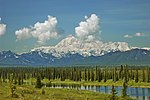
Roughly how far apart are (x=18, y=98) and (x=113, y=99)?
84.4ft

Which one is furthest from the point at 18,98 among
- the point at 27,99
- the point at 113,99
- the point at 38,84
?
the point at 38,84

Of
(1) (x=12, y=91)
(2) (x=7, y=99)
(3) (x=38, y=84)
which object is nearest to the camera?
(2) (x=7, y=99)

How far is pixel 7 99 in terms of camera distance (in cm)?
5869

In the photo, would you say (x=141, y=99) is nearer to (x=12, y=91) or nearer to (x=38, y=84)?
(x=38, y=84)

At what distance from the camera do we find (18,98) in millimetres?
61500

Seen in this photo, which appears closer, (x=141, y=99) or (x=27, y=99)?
(x=27, y=99)

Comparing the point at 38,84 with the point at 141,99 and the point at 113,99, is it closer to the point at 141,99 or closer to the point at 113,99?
the point at 141,99

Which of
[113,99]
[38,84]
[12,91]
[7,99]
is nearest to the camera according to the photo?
[7,99]

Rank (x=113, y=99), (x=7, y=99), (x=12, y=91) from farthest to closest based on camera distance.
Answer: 1. (x=113, y=99)
2. (x=12, y=91)
3. (x=7, y=99)

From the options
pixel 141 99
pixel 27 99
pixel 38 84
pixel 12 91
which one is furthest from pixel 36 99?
pixel 141 99

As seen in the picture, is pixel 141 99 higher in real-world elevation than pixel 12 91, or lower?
lower

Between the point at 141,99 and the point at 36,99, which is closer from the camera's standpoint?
the point at 36,99

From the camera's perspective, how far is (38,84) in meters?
128

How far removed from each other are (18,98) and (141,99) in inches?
3103
